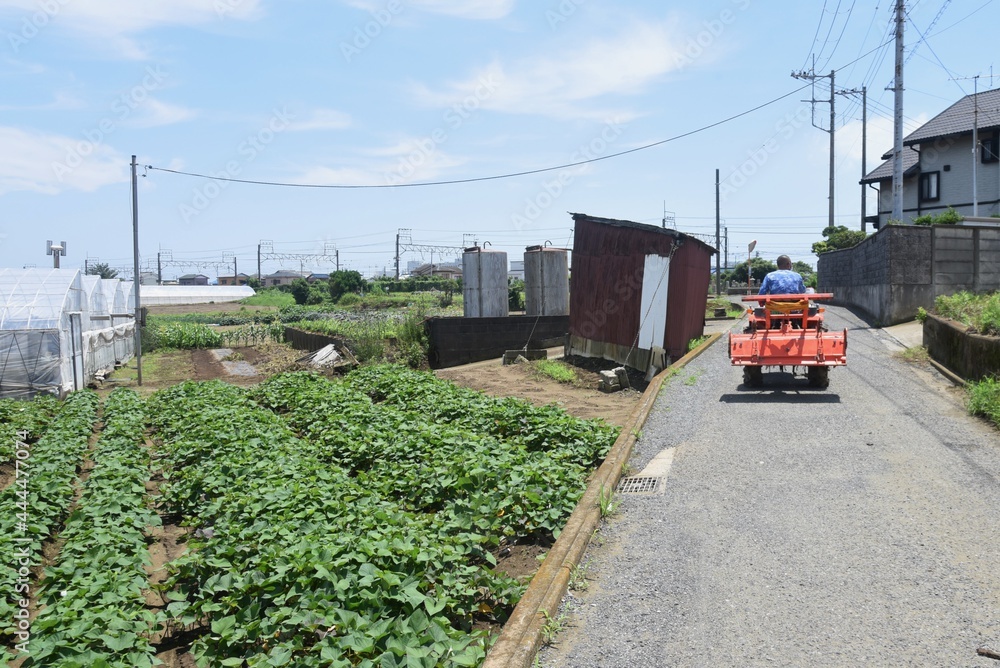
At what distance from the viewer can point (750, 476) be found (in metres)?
7.21

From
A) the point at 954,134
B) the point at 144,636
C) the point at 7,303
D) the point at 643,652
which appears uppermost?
the point at 954,134

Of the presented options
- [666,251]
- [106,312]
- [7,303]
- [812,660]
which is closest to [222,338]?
[106,312]

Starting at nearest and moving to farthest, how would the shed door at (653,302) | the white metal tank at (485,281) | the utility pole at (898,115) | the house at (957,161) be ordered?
the shed door at (653,302)
the utility pole at (898,115)
the white metal tank at (485,281)
the house at (957,161)

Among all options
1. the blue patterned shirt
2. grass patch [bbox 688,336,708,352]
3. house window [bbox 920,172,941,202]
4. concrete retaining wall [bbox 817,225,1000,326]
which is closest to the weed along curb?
the blue patterned shirt

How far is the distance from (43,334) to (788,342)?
1733 centimetres

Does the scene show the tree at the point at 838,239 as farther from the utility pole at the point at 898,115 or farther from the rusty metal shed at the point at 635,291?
the rusty metal shed at the point at 635,291

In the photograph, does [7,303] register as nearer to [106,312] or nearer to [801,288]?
[106,312]

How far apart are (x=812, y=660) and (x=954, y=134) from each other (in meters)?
37.9

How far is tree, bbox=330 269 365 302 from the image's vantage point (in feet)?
233

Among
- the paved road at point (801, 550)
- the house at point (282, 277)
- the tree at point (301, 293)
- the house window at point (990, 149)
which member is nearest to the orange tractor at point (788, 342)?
the paved road at point (801, 550)

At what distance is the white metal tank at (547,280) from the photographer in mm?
24516

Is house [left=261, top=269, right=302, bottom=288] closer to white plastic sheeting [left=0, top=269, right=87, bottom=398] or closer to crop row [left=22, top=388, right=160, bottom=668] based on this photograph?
white plastic sheeting [left=0, top=269, right=87, bottom=398]

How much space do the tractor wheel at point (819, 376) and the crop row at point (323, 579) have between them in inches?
272

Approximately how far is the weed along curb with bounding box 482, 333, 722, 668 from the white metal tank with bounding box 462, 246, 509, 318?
57.6 ft
